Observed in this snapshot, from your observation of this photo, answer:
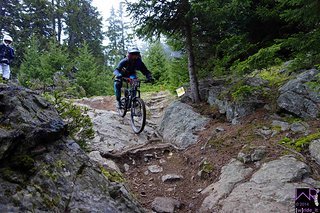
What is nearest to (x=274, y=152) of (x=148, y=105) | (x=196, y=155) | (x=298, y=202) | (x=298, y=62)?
(x=298, y=202)

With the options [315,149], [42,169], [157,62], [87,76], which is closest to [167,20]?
[315,149]

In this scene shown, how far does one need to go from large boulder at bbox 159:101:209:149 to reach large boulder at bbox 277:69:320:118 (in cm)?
206

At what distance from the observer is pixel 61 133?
13.0 ft

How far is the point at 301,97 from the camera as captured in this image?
589 centimetres

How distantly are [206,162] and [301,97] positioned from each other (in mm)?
2617

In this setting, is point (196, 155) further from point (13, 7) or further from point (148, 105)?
point (13, 7)

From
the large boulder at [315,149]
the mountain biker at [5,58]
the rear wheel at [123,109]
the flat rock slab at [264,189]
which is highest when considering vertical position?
the mountain biker at [5,58]

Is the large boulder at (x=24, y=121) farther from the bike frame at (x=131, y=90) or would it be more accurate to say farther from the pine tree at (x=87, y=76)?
the pine tree at (x=87, y=76)

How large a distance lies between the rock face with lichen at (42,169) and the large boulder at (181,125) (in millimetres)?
3438

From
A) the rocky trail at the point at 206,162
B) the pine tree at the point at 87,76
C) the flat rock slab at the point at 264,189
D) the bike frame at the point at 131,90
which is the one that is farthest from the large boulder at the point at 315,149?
the pine tree at the point at 87,76

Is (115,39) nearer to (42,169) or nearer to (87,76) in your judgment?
(87,76)

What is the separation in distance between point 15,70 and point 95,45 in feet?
37.4

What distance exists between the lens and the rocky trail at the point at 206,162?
4070 millimetres

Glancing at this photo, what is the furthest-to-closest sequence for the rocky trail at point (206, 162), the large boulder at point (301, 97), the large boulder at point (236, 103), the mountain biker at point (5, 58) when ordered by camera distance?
the mountain biker at point (5, 58) → the large boulder at point (236, 103) → the large boulder at point (301, 97) → the rocky trail at point (206, 162)
